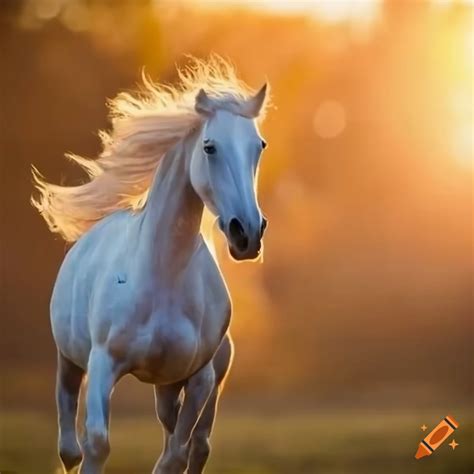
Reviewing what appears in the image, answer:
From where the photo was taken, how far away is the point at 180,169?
341 centimetres

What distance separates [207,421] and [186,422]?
0.30 m

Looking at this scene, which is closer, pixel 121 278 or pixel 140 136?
pixel 121 278

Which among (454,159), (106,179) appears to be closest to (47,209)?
(106,179)

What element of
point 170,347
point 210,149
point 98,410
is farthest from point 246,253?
point 98,410

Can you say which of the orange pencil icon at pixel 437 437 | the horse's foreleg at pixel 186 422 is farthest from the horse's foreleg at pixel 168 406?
the orange pencil icon at pixel 437 437

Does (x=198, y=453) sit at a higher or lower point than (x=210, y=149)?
lower

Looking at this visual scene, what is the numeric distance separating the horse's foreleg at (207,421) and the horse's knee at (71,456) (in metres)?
0.44

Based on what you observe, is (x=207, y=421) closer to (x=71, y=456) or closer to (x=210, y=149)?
(x=71, y=456)

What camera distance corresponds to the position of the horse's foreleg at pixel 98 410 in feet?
10.6

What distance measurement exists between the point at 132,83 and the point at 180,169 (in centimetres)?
206

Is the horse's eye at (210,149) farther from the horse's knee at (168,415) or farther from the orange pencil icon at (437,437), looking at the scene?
the orange pencil icon at (437,437)

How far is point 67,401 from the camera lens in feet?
13.2

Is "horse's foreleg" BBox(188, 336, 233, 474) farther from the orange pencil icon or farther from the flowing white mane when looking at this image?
the orange pencil icon

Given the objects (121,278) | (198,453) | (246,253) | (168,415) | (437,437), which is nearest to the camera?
(246,253)
